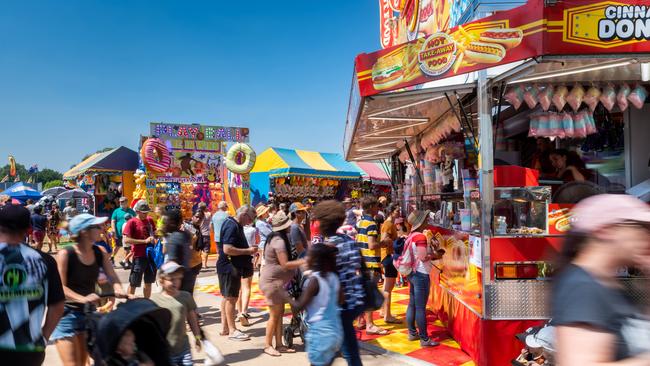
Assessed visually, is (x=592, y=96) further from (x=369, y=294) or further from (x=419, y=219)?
(x=369, y=294)

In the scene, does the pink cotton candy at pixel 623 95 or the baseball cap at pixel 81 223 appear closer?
the baseball cap at pixel 81 223

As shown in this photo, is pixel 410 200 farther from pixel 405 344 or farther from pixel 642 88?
pixel 642 88

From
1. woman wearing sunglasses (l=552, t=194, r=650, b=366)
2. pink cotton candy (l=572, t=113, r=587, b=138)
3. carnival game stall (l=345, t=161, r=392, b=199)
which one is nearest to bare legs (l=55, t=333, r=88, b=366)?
woman wearing sunglasses (l=552, t=194, r=650, b=366)

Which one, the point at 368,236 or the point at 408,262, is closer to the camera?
the point at 408,262

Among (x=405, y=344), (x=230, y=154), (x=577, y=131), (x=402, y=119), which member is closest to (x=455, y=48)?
(x=577, y=131)

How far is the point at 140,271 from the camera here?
274 inches

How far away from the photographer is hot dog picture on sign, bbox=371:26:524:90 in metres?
3.93

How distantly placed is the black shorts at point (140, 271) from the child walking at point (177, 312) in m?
3.68

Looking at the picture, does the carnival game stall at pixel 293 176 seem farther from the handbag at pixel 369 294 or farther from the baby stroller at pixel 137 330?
the baby stroller at pixel 137 330

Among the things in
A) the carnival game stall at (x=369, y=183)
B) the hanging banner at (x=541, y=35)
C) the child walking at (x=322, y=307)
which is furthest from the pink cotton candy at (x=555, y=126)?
the carnival game stall at (x=369, y=183)

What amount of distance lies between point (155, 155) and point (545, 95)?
40.0ft

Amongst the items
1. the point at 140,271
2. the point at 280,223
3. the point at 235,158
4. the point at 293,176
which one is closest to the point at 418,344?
the point at 280,223

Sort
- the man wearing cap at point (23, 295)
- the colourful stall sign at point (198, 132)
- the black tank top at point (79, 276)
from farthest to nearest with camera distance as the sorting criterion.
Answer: the colourful stall sign at point (198, 132)
the black tank top at point (79, 276)
the man wearing cap at point (23, 295)

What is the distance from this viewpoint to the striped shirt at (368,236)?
6.12 metres
